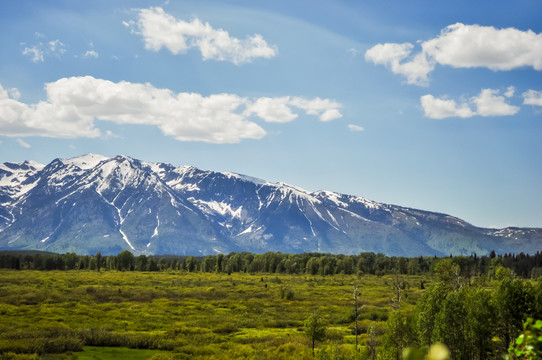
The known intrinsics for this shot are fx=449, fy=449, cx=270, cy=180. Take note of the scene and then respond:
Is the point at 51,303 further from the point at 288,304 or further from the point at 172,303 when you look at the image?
the point at 288,304

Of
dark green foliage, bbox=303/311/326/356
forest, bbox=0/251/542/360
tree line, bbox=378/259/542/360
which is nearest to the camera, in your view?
tree line, bbox=378/259/542/360

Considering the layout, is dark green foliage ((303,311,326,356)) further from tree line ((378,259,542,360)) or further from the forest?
tree line ((378,259,542,360))

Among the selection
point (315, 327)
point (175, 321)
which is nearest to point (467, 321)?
point (315, 327)

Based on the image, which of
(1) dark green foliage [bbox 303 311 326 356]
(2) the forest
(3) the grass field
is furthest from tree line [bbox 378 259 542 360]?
(1) dark green foliage [bbox 303 311 326 356]

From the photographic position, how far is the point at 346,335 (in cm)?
6938

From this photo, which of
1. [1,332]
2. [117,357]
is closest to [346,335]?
[117,357]

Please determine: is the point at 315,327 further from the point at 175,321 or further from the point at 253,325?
the point at 175,321

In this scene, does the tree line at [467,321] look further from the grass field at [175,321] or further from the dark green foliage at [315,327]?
the dark green foliage at [315,327]

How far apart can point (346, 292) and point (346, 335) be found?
5934 centimetres

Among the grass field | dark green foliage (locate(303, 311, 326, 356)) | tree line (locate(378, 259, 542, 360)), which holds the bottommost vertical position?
the grass field

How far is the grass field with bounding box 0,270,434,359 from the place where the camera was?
5289 cm

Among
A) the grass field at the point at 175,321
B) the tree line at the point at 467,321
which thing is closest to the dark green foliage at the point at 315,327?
the grass field at the point at 175,321

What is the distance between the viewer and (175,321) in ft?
243

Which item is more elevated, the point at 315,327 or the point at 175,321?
the point at 315,327
